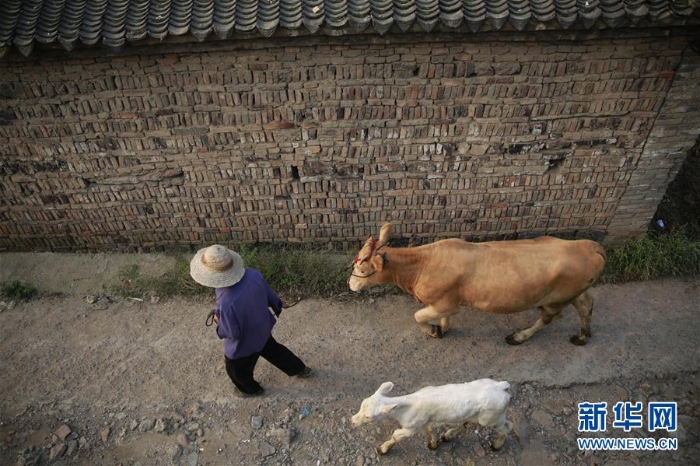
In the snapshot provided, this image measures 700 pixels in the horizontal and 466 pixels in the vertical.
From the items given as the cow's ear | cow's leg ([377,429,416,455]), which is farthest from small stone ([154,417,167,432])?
the cow's ear

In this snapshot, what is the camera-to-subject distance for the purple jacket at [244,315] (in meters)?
3.99

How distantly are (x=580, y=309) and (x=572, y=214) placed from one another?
5.28 feet

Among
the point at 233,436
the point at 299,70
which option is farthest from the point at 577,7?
the point at 233,436

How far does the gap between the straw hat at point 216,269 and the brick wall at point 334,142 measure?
1.92 m

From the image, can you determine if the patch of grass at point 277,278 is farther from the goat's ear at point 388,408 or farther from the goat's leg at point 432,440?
the goat's ear at point 388,408

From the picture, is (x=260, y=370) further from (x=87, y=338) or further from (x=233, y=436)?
(x=87, y=338)

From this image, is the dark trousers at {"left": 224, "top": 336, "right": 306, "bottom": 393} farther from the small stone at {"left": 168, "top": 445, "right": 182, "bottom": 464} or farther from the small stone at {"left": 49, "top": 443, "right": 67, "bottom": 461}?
the small stone at {"left": 49, "top": 443, "right": 67, "bottom": 461}

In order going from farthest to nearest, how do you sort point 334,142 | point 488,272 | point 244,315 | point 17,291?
point 17,291, point 334,142, point 488,272, point 244,315

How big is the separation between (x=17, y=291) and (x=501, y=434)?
19.4ft

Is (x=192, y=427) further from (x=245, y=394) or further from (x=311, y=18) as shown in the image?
(x=311, y=18)

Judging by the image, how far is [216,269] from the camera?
12.8 feet

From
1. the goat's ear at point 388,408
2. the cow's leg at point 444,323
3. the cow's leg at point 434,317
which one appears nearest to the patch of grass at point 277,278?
the cow's leg at point 434,317

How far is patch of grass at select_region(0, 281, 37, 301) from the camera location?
5.97m

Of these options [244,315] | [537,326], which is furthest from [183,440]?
[537,326]
